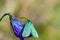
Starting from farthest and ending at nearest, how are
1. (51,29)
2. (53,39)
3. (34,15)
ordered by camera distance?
(34,15) < (51,29) < (53,39)

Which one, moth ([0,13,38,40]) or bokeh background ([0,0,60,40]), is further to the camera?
bokeh background ([0,0,60,40])

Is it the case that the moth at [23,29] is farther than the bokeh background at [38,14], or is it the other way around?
the bokeh background at [38,14]

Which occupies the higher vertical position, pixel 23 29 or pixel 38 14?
pixel 23 29

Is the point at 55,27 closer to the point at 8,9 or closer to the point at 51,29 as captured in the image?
the point at 51,29

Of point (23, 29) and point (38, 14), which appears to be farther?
point (38, 14)

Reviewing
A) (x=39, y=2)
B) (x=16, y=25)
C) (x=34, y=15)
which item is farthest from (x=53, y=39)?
(x=16, y=25)

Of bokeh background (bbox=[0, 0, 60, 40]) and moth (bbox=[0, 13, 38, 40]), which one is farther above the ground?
moth (bbox=[0, 13, 38, 40])

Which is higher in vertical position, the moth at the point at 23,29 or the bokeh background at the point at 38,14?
the moth at the point at 23,29

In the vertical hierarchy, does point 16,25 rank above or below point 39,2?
above
